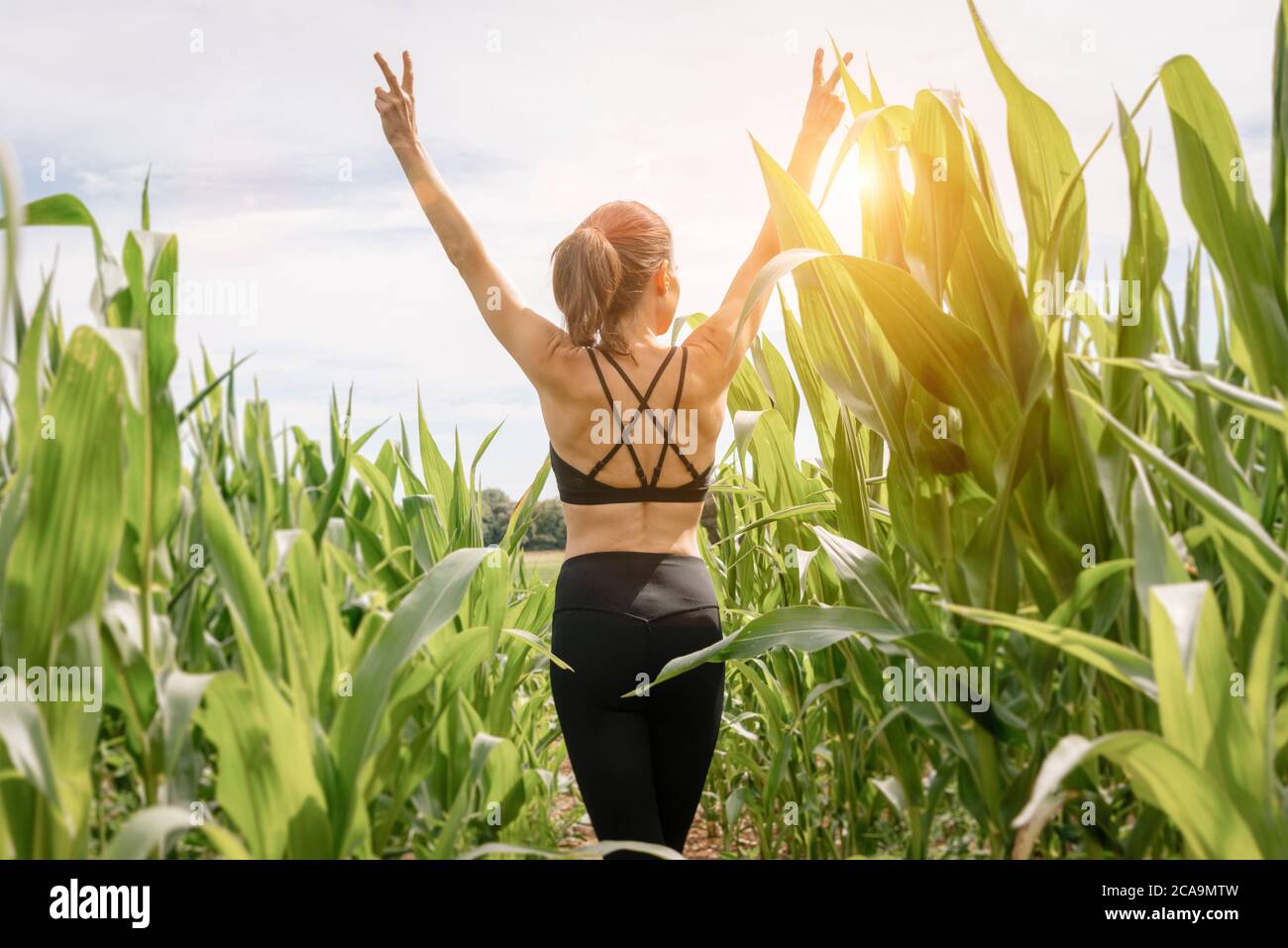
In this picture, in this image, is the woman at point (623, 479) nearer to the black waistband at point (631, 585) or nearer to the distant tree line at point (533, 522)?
the black waistband at point (631, 585)

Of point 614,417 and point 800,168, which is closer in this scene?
point 614,417

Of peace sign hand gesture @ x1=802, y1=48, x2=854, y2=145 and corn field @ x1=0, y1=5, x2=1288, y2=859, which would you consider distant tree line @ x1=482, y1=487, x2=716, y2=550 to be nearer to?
corn field @ x1=0, y1=5, x2=1288, y2=859

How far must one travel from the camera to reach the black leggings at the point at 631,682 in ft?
5.16

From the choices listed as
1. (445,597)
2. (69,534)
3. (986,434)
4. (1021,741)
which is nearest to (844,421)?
(986,434)

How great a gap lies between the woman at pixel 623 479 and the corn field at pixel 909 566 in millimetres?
196

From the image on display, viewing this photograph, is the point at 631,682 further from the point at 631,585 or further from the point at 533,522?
the point at 533,522

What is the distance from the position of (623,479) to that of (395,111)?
82 centimetres

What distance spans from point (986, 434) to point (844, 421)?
29 cm

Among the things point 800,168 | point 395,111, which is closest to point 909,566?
point 800,168

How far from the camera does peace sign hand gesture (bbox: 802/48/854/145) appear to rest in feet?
5.76

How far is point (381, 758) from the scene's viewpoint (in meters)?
0.94

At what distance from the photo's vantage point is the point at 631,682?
1582 mm

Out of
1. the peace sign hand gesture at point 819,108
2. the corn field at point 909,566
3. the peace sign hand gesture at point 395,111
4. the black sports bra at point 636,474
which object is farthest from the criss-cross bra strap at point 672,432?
→ the peace sign hand gesture at point 395,111

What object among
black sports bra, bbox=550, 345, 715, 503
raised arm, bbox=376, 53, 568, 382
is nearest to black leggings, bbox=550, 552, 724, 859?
black sports bra, bbox=550, 345, 715, 503
